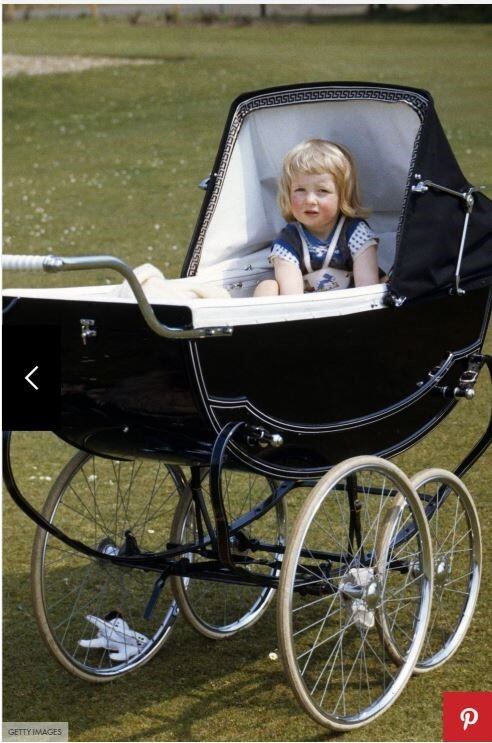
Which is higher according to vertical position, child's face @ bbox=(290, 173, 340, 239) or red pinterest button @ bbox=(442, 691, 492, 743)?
child's face @ bbox=(290, 173, 340, 239)

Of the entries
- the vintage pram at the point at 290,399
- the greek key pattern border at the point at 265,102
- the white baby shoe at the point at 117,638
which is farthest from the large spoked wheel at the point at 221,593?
the greek key pattern border at the point at 265,102

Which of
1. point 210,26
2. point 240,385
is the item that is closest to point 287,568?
point 240,385

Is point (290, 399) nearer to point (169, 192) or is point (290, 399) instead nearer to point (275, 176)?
point (275, 176)

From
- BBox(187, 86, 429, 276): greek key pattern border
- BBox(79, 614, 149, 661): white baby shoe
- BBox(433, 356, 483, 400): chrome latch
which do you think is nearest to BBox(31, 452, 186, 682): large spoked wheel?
BBox(79, 614, 149, 661): white baby shoe

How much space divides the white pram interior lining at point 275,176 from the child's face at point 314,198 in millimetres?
361

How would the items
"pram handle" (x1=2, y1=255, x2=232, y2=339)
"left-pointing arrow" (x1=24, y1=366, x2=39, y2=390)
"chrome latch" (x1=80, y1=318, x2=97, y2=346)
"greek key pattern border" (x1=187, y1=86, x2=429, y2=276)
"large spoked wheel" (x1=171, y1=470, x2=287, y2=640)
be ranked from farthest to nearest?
1. "greek key pattern border" (x1=187, y1=86, x2=429, y2=276)
2. "large spoked wheel" (x1=171, y1=470, x2=287, y2=640)
3. "left-pointing arrow" (x1=24, y1=366, x2=39, y2=390)
4. "chrome latch" (x1=80, y1=318, x2=97, y2=346)
5. "pram handle" (x1=2, y1=255, x2=232, y2=339)

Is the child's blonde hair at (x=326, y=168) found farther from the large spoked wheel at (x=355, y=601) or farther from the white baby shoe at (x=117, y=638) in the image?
the white baby shoe at (x=117, y=638)

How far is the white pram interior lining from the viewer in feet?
13.7

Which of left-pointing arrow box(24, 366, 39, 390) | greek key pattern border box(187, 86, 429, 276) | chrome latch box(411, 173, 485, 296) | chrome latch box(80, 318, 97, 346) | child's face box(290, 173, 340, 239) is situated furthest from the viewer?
greek key pattern border box(187, 86, 429, 276)

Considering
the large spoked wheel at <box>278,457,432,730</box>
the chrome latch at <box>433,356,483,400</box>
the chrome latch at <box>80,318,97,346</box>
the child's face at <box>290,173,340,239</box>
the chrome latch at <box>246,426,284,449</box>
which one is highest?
the child's face at <box>290,173,340,239</box>

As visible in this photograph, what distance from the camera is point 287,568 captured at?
316 centimetres

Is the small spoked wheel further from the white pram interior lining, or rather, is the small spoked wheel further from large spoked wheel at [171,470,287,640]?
the white pram interior lining

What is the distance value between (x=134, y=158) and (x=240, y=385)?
11827 mm

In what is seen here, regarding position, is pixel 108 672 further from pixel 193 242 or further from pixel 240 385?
pixel 193 242
